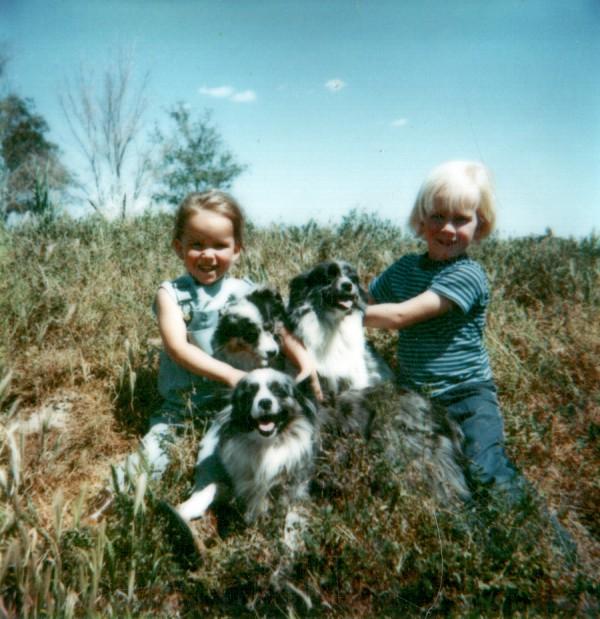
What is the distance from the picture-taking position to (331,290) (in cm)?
366

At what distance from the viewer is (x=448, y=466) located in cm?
295

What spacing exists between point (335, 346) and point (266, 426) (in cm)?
101

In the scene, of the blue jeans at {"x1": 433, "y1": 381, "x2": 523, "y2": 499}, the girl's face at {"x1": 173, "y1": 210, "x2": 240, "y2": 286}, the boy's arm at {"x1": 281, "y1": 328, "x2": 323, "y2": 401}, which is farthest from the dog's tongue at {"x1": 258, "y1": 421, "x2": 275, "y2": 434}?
the girl's face at {"x1": 173, "y1": 210, "x2": 240, "y2": 286}

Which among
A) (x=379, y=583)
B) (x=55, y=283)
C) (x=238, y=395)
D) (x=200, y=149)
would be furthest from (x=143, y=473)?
(x=200, y=149)

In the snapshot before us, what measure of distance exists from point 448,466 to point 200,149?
29.8 m

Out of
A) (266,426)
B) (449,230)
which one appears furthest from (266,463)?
(449,230)

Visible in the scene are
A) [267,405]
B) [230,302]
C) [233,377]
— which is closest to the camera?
[267,405]

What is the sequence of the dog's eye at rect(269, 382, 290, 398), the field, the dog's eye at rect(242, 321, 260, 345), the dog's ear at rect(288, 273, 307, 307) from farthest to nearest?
the dog's ear at rect(288, 273, 307, 307)
the dog's eye at rect(242, 321, 260, 345)
the dog's eye at rect(269, 382, 290, 398)
the field

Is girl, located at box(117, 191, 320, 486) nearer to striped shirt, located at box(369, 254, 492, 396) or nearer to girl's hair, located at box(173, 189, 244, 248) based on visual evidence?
girl's hair, located at box(173, 189, 244, 248)

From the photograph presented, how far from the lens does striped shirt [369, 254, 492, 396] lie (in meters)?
3.54

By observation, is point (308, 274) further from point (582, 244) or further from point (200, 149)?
point (200, 149)

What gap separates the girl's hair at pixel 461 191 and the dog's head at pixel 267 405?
64.5 inches

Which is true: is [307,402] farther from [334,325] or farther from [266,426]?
[334,325]

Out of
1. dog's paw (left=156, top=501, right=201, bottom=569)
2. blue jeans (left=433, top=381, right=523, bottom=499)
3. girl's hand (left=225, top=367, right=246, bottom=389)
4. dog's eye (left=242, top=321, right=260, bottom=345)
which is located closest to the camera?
dog's paw (left=156, top=501, right=201, bottom=569)
